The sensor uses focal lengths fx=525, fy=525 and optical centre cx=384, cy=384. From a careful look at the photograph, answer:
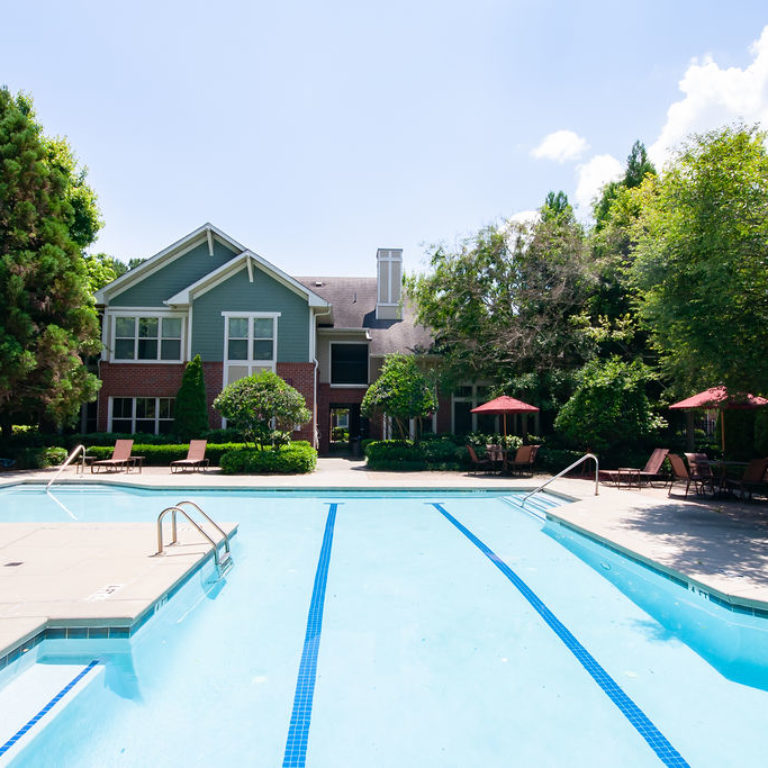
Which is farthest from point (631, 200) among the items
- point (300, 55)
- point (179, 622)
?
point (179, 622)

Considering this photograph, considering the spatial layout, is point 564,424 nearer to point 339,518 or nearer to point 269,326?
point 339,518

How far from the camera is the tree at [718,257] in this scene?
8.47 meters

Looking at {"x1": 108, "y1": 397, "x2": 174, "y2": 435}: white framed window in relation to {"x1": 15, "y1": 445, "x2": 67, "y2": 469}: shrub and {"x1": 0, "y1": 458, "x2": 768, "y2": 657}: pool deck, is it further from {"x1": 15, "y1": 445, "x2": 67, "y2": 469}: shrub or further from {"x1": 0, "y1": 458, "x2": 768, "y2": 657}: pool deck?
{"x1": 0, "y1": 458, "x2": 768, "y2": 657}: pool deck

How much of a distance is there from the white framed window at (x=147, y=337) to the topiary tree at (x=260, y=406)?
21.0 ft

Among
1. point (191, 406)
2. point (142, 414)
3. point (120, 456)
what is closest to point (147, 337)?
point (142, 414)

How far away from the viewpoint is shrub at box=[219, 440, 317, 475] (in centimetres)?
1644

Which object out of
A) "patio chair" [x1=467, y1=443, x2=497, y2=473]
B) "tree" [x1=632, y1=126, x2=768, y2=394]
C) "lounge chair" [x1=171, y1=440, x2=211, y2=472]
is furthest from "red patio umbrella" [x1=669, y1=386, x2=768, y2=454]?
"lounge chair" [x1=171, y1=440, x2=211, y2=472]

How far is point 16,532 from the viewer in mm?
7738

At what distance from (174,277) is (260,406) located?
9269 mm

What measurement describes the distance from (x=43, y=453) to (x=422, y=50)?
1639 cm

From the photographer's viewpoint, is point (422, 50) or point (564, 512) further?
point (422, 50)

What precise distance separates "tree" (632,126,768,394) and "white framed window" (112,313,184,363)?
59.4ft

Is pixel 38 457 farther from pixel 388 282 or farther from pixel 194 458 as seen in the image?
pixel 388 282

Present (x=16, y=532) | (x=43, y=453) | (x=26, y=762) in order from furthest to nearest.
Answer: (x=43, y=453), (x=16, y=532), (x=26, y=762)
